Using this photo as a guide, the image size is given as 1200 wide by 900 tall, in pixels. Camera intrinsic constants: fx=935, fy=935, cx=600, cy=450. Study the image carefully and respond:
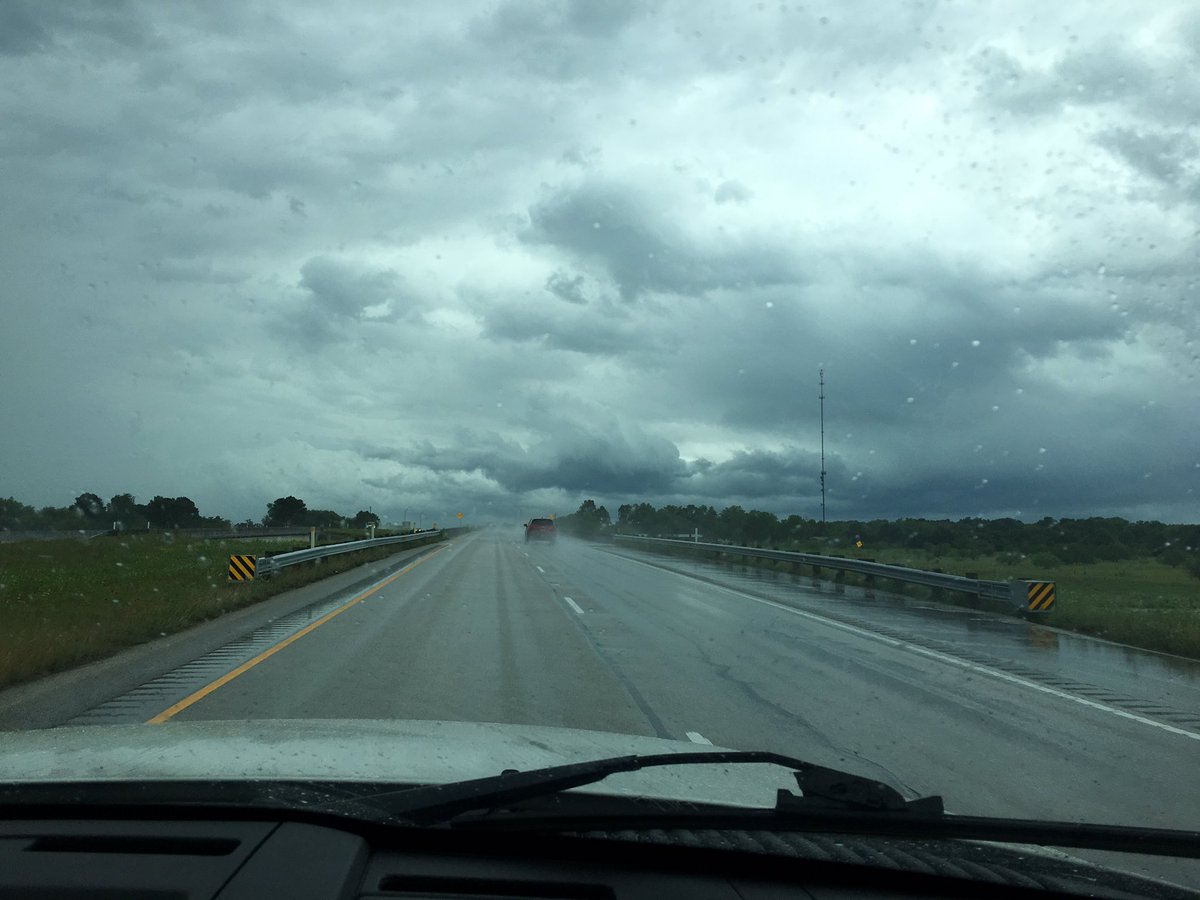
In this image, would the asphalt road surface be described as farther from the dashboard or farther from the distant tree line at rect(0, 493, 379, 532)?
the distant tree line at rect(0, 493, 379, 532)

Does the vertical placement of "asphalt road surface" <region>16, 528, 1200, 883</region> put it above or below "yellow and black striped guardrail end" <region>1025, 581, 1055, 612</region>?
below

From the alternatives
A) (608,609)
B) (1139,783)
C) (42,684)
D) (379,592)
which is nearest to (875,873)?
(1139,783)

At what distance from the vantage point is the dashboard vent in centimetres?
265

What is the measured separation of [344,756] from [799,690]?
6.92 metres

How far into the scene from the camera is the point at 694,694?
31.1ft

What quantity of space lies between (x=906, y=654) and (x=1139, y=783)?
6.54m

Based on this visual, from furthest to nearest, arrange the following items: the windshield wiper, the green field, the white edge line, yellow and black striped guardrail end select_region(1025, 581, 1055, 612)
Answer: yellow and black striped guardrail end select_region(1025, 581, 1055, 612), the green field, the white edge line, the windshield wiper

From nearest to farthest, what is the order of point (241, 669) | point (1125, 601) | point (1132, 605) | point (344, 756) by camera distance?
point (344, 756)
point (241, 669)
point (1132, 605)
point (1125, 601)

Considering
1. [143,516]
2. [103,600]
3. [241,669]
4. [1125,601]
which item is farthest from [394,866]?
[143,516]

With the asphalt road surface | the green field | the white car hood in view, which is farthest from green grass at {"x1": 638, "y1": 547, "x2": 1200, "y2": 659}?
the white car hood

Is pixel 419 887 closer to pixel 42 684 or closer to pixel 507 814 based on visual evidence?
pixel 507 814

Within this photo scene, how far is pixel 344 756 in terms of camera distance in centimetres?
386

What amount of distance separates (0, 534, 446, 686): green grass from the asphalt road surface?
1.88 m

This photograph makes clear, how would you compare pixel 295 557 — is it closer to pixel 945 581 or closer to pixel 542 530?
pixel 945 581
